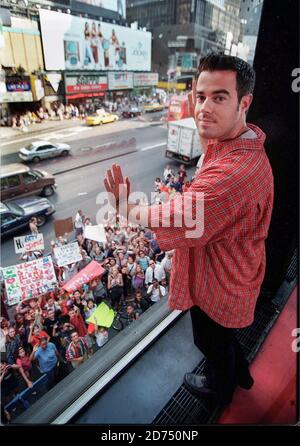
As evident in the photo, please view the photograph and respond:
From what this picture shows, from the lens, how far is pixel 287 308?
153 cm

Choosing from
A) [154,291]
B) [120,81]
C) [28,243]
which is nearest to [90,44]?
[120,81]

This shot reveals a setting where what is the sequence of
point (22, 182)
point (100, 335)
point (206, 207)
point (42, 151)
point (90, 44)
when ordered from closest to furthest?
point (206, 207) → point (100, 335) → point (90, 44) → point (22, 182) → point (42, 151)

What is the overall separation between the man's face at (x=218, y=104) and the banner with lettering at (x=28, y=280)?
249 cm

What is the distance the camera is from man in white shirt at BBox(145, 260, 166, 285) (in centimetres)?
309

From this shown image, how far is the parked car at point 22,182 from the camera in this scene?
5.38 m

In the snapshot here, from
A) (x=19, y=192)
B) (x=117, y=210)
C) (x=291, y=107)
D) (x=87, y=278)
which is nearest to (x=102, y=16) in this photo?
(x=291, y=107)

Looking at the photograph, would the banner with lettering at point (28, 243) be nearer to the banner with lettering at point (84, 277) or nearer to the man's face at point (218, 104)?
the banner with lettering at point (84, 277)

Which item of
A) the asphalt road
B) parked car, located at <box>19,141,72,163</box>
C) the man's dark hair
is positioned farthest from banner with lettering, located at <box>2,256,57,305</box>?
parked car, located at <box>19,141,72,163</box>

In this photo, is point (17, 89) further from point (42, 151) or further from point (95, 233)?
point (42, 151)

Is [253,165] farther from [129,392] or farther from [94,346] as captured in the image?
[94,346]

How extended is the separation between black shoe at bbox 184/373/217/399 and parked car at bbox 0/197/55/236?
4.34 metres

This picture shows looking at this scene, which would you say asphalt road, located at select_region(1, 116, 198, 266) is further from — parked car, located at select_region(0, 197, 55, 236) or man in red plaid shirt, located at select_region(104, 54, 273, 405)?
man in red plaid shirt, located at select_region(104, 54, 273, 405)

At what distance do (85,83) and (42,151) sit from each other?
13.2 feet

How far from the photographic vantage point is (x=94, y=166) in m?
7.76
